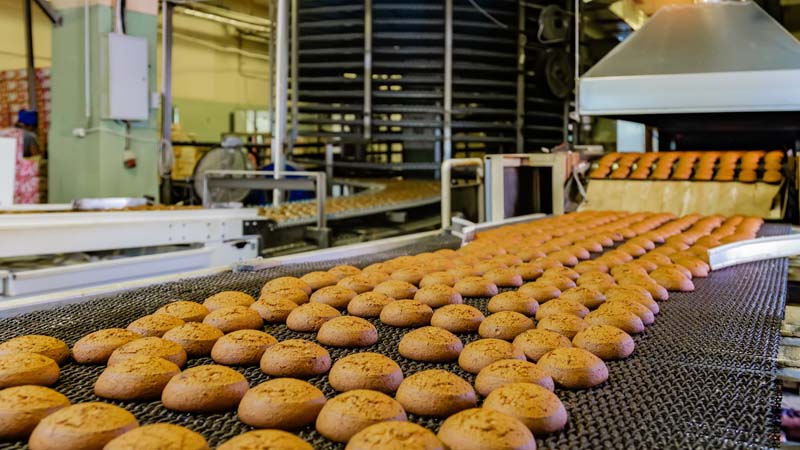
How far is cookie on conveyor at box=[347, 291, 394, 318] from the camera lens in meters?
1.66

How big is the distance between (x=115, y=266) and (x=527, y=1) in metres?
6.45

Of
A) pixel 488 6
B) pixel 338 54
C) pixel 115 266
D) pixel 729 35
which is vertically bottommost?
pixel 115 266

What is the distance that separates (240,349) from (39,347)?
37cm

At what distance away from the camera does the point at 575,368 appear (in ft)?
3.94

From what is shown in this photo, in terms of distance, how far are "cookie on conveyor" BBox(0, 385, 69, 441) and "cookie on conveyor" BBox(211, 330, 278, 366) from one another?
1.01 ft

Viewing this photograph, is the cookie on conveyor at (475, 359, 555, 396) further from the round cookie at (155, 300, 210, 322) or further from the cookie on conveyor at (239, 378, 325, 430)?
the round cookie at (155, 300, 210, 322)

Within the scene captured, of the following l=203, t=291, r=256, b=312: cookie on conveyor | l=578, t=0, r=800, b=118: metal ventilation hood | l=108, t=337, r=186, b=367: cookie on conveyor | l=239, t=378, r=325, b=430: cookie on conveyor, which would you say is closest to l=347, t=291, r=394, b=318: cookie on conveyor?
l=203, t=291, r=256, b=312: cookie on conveyor

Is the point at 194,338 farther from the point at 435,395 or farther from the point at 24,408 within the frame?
the point at 435,395

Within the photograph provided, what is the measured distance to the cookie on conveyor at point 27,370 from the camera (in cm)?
114

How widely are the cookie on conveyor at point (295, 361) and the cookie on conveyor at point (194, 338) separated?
16 cm

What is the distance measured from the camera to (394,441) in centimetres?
→ 89

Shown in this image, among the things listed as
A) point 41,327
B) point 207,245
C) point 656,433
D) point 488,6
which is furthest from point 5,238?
point 488,6

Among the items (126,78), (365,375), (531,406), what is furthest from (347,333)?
(126,78)

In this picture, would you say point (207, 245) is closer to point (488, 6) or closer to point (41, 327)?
point (41, 327)
